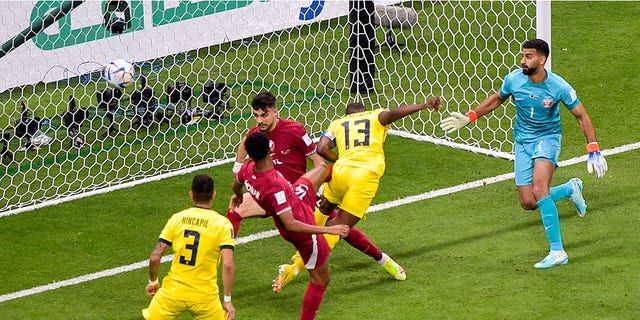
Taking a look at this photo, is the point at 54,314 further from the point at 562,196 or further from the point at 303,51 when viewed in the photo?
the point at 303,51

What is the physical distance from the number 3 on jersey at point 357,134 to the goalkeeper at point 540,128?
40.9 inches

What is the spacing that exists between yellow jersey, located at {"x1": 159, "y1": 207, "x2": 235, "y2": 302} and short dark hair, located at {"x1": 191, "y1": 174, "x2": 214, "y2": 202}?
0.10 metres

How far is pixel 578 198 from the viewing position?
1180cm

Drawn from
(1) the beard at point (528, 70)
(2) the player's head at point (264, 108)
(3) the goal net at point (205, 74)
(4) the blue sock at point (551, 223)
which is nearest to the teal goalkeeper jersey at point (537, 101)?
(1) the beard at point (528, 70)

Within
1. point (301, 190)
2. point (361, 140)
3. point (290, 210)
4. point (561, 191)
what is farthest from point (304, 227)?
point (561, 191)

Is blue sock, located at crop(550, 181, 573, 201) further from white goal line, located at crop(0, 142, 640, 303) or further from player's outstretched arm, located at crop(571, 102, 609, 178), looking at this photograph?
white goal line, located at crop(0, 142, 640, 303)

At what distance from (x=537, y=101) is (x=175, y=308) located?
13.1 ft

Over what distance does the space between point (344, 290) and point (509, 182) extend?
324cm

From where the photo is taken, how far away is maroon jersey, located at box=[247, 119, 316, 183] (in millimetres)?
10797

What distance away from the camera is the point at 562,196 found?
11711 millimetres

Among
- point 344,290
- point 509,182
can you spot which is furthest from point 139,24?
point 344,290

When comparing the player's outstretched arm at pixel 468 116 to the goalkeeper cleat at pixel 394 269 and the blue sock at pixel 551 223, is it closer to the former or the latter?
the blue sock at pixel 551 223

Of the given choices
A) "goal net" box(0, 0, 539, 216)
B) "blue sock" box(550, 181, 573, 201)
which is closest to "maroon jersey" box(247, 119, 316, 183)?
"blue sock" box(550, 181, 573, 201)

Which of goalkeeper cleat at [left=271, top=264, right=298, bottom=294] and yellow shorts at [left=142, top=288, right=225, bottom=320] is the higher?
yellow shorts at [left=142, top=288, right=225, bottom=320]
